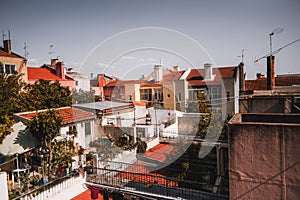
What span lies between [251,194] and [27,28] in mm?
14204

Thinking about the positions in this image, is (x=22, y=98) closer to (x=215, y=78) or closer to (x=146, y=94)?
(x=146, y=94)

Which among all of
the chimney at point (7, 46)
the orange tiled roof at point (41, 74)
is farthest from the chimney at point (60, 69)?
the chimney at point (7, 46)

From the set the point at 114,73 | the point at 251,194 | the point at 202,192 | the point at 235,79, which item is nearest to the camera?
the point at 251,194

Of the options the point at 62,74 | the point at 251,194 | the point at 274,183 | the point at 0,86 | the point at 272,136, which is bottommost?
the point at 251,194

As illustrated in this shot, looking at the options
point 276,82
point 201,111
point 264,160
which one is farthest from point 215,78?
point 264,160

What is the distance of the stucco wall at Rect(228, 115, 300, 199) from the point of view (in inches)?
237

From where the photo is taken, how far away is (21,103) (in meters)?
14.6

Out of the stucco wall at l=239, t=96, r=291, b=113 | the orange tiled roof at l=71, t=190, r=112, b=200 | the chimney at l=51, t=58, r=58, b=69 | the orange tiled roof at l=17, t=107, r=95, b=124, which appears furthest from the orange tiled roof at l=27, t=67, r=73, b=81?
the stucco wall at l=239, t=96, r=291, b=113

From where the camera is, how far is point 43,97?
1680 cm

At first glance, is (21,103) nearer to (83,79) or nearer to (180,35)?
(180,35)

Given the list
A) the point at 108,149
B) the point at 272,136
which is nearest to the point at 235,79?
the point at 108,149

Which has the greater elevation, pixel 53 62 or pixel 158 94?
pixel 53 62

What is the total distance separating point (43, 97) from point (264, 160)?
15.6 metres

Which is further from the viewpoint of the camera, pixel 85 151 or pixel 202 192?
pixel 85 151
